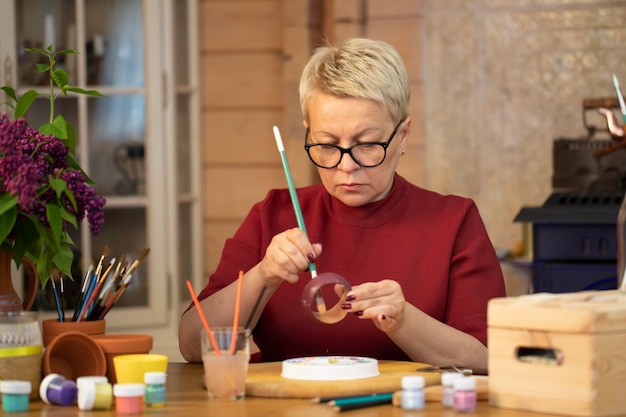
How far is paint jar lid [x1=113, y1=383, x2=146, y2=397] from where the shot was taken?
1488mm

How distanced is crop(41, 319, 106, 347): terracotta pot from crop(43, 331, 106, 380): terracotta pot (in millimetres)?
29

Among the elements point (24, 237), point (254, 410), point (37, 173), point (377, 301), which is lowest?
point (254, 410)

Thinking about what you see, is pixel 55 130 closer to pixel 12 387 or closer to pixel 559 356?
pixel 12 387

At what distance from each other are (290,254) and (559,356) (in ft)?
1.74

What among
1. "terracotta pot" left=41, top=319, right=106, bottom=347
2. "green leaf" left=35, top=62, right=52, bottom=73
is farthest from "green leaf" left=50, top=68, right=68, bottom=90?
"terracotta pot" left=41, top=319, right=106, bottom=347

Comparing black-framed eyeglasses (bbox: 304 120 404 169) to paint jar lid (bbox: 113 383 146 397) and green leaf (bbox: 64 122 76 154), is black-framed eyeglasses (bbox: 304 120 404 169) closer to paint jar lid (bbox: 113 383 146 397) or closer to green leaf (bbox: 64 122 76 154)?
green leaf (bbox: 64 122 76 154)

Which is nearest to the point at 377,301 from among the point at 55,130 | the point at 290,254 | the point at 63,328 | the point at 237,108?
the point at 290,254

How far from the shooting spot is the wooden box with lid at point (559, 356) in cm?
144

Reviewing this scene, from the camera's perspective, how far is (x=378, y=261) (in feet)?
6.98

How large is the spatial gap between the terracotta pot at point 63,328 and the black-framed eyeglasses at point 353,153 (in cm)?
55

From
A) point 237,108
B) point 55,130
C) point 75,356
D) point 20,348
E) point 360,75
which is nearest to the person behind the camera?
point 20,348

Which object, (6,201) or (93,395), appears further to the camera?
(6,201)

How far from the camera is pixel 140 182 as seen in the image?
4242mm

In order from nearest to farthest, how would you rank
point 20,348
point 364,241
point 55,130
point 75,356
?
1. point 20,348
2. point 75,356
3. point 55,130
4. point 364,241
